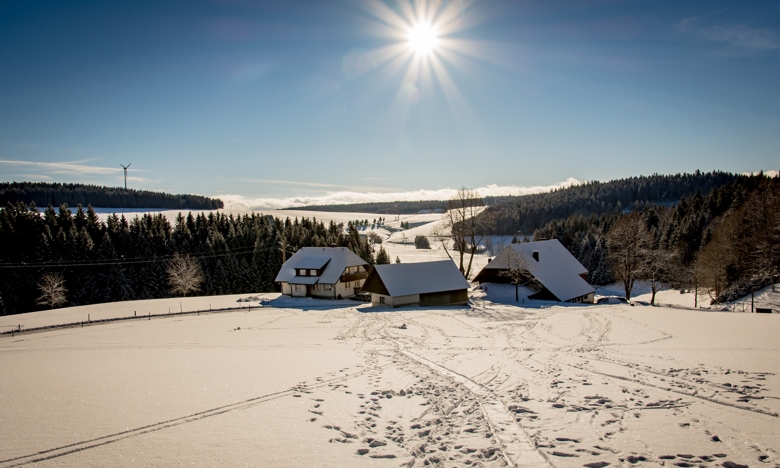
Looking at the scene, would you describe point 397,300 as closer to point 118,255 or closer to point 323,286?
point 323,286

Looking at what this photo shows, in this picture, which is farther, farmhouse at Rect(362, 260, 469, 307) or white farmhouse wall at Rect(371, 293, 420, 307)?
farmhouse at Rect(362, 260, 469, 307)

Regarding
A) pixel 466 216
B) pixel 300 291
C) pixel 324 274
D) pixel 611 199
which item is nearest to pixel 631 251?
pixel 466 216

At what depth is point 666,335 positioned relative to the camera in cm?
1980

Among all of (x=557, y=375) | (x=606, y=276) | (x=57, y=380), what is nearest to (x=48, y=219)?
(x=57, y=380)

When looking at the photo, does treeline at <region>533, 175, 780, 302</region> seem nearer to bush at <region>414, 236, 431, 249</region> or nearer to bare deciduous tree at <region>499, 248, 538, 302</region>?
bare deciduous tree at <region>499, 248, 538, 302</region>

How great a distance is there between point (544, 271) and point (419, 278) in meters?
14.8

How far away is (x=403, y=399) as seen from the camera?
36.7ft

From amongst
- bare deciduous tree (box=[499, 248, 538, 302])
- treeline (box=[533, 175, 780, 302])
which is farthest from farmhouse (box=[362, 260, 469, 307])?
treeline (box=[533, 175, 780, 302])

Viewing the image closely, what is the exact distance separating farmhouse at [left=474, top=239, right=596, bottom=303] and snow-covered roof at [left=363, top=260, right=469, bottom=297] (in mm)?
6276

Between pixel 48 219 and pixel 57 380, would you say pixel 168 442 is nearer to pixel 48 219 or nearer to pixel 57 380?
pixel 57 380

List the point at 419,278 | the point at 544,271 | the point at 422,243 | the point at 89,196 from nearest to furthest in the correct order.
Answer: the point at 419,278 < the point at 544,271 < the point at 89,196 < the point at 422,243

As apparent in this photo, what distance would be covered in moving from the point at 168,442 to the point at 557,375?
39.3 feet

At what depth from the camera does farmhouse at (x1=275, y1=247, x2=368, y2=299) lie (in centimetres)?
4716

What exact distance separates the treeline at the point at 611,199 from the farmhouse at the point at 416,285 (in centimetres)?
11103
